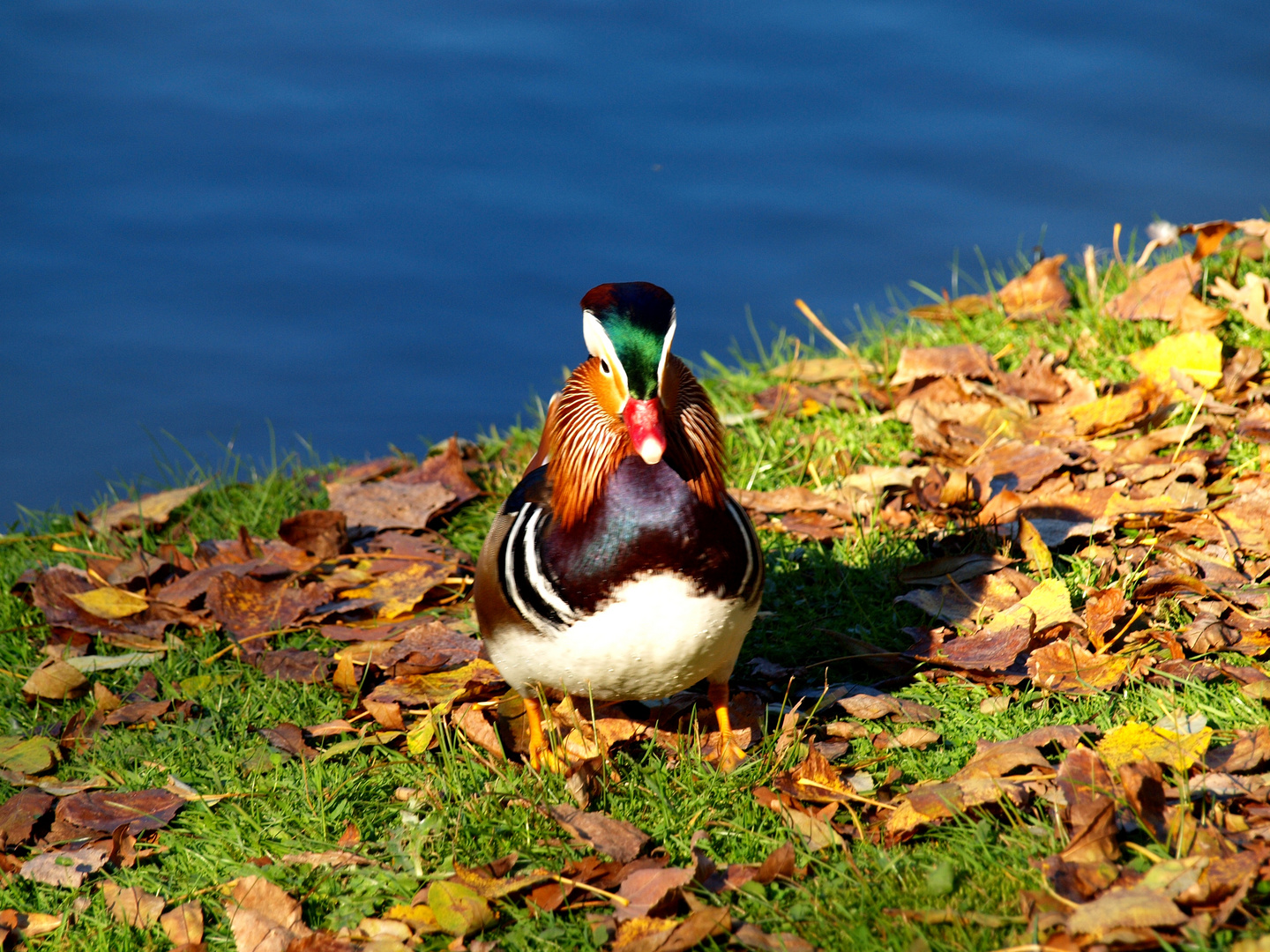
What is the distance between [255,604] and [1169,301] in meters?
3.11

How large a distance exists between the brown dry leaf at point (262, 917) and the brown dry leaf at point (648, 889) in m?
0.56

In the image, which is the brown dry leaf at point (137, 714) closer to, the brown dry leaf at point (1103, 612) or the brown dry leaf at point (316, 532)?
the brown dry leaf at point (316, 532)

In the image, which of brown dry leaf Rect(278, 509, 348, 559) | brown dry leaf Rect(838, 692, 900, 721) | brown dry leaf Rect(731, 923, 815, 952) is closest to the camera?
brown dry leaf Rect(731, 923, 815, 952)

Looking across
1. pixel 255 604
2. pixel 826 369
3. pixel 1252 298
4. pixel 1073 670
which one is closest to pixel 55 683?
pixel 255 604

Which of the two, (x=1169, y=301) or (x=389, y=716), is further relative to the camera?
(x=1169, y=301)

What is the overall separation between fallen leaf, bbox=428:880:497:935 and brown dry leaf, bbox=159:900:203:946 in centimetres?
46

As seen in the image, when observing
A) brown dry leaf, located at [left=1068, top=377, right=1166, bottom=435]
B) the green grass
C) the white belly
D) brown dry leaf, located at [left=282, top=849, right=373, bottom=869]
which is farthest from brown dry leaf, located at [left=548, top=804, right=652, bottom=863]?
brown dry leaf, located at [left=1068, top=377, right=1166, bottom=435]

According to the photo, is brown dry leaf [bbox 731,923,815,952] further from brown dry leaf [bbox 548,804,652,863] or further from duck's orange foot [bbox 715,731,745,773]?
duck's orange foot [bbox 715,731,745,773]

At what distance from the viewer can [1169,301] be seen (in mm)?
3996

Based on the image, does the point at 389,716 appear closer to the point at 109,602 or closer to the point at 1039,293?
the point at 109,602

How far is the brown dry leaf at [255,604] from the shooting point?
10.6ft

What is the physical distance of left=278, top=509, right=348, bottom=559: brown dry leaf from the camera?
3.62 m

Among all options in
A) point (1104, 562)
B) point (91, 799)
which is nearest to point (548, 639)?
point (91, 799)

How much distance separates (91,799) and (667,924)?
4.42 ft
